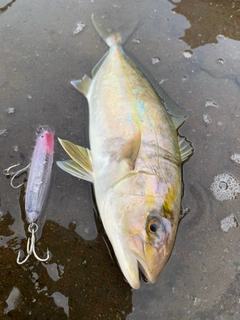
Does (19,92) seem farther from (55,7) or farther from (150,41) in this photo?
(150,41)

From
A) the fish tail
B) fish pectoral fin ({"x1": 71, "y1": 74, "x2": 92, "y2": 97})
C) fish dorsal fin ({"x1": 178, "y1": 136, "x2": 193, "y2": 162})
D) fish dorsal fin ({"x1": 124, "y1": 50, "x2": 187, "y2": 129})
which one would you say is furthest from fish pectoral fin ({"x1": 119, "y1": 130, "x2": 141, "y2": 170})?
the fish tail

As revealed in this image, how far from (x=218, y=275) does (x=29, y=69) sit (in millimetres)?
2641

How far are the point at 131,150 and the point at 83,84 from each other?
1.03m

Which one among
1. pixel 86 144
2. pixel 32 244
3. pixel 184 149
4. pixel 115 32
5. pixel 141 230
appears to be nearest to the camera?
pixel 141 230

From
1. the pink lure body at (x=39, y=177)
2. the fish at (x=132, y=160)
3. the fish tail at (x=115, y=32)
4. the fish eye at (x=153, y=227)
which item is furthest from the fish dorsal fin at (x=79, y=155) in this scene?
the fish tail at (x=115, y=32)

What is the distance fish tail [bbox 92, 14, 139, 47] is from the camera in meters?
3.25

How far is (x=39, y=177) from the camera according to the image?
2.48 meters

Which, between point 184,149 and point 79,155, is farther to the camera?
point 184,149

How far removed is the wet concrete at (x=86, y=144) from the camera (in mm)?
2338

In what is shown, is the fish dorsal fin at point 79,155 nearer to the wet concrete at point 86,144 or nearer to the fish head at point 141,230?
the wet concrete at point 86,144

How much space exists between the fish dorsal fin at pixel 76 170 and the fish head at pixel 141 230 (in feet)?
1.32

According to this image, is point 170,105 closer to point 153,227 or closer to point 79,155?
point 79,155

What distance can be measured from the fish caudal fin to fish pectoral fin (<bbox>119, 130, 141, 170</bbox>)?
0.33 m

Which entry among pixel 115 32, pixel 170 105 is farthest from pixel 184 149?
pixel 115 32
